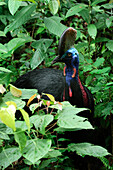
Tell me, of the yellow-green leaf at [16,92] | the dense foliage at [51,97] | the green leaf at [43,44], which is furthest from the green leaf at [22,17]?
the yellow-green leaf at [16,92]

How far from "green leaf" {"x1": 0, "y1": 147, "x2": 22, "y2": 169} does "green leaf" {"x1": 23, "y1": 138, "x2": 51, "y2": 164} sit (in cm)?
6

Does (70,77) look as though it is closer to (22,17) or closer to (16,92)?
(22,17)

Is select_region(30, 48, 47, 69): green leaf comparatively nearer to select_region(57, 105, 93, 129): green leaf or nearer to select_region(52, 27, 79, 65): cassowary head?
select_region(52, 27, 79, 65): cassowary head

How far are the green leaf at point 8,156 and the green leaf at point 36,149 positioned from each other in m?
0.06

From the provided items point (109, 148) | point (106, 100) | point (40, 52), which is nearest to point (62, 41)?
point (40, 52)

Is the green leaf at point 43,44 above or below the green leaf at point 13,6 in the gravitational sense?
below

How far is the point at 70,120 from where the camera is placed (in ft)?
4.07

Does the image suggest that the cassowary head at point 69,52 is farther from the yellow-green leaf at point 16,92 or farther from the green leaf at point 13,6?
the yellow-green leaf at point 16,92

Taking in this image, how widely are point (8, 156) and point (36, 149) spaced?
143mm

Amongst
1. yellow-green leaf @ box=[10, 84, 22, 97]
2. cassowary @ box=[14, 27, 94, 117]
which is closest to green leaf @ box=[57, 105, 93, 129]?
yellow-green leaf @ box=[10, 84, 22, 97]

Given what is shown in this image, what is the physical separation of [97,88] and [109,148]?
2.55ft

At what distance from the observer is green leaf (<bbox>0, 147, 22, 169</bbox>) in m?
1.17

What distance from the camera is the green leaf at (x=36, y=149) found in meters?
1.09

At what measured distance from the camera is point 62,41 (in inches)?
93.0
